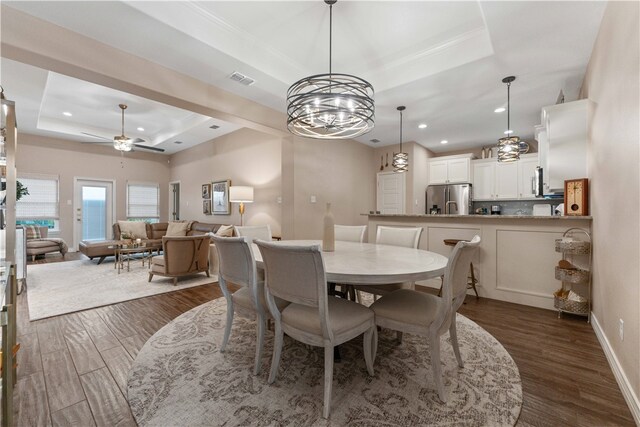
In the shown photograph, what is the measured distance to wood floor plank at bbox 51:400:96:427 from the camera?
4.69 ft

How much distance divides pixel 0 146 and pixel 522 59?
4279mm

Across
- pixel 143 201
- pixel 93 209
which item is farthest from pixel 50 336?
pixel 143 201

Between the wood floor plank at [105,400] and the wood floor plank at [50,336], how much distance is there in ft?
2.13

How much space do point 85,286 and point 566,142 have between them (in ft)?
20.7

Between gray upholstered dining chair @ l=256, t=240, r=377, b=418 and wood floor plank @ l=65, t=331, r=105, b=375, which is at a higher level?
gray upholstered dining chair @ l=256, t=240, r=377, b=418

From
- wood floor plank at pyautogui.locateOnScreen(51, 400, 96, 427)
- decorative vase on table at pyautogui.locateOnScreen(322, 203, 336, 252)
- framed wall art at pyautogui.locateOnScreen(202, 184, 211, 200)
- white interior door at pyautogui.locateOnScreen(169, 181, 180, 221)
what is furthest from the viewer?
white interior door at pyautogui.locateOnScreen(169, 181, 180, 221)

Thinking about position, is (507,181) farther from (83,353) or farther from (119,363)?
(83,353)

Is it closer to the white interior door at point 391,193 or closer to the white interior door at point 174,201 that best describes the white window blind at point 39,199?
the white interior door at point 174,201

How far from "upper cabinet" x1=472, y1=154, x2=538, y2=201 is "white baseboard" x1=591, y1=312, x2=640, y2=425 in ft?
13.0

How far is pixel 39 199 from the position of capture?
6.80 meters

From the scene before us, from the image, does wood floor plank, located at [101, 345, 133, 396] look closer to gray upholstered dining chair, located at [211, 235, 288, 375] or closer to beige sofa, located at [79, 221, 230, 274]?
gray upholstered dining chair, located at [211, 235, 288, 375]

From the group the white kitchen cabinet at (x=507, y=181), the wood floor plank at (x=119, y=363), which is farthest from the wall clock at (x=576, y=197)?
the wood floor plank at (x=119, y=363)

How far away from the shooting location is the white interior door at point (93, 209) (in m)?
7.34

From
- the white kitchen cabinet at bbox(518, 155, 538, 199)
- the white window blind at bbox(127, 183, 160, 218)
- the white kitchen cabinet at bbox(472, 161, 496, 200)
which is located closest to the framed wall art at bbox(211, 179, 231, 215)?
the white window blind at bbox(127, 183, 160, 218)
